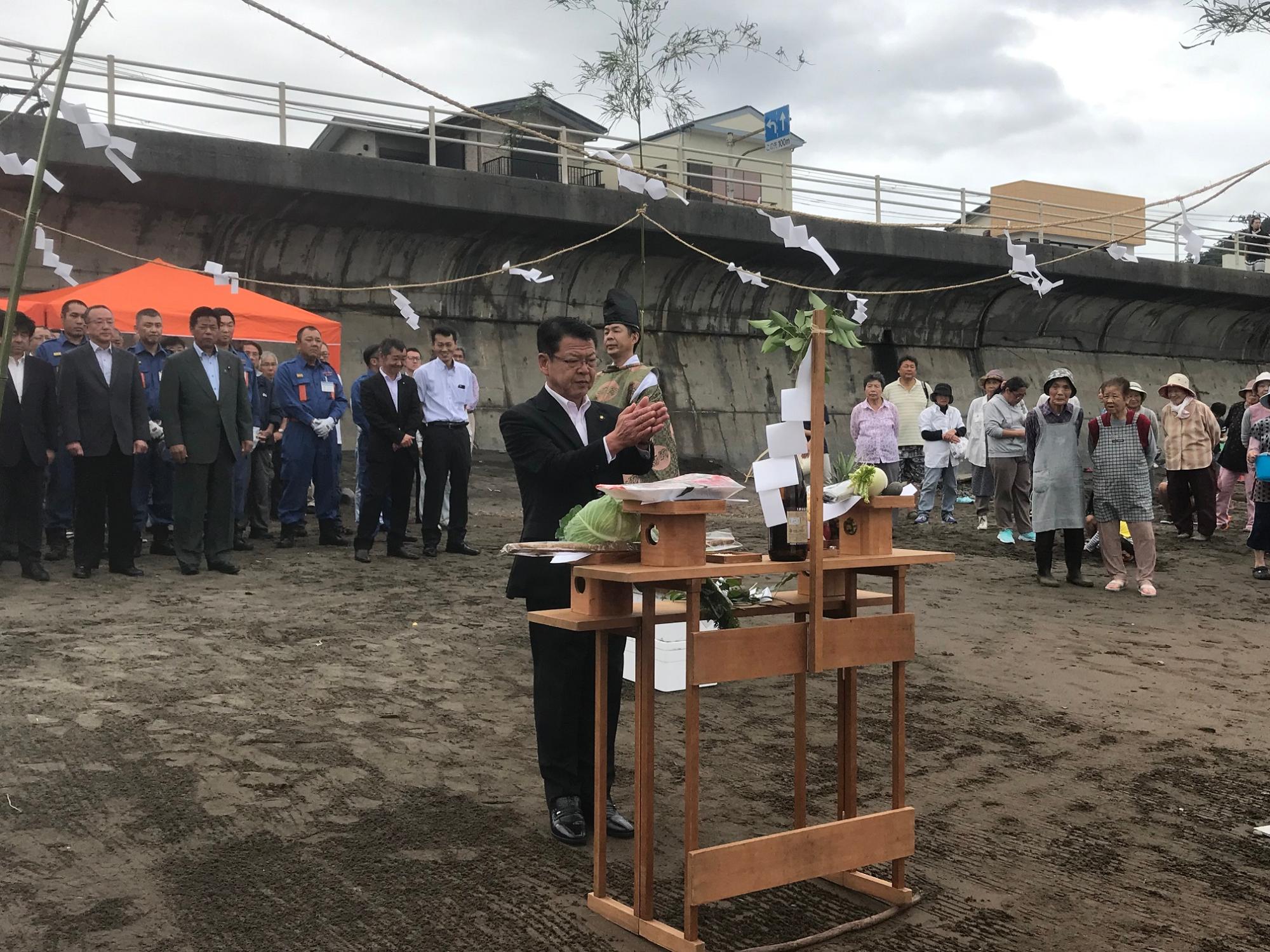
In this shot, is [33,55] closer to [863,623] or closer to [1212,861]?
[863,623]

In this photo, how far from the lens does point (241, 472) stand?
9.85 metres

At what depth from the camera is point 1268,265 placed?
27500mm

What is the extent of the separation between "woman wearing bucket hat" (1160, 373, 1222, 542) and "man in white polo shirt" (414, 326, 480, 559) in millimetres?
7344

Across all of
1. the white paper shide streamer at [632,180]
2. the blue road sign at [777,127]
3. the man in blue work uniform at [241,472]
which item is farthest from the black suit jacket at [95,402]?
the blue road sign at [777,127]

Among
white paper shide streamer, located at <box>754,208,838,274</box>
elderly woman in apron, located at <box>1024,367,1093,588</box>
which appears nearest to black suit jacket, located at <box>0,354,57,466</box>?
white paper shide streamer, located at <box>754,208,838,274</box>

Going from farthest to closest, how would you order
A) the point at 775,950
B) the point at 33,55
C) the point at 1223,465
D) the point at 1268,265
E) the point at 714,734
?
the point at 1268,265 < the point at 1223,465 < the point at 33,55 < the point at 714,734 < the point at 775,950

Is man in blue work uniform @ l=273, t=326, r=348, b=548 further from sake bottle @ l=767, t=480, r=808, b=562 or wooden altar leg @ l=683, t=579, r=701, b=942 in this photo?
wooden altar leg @ l=683, t=579, r=701, b=942

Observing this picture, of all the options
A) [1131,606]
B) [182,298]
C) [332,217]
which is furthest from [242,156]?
[1131,606]

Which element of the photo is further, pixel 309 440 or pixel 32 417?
pixel 309 440

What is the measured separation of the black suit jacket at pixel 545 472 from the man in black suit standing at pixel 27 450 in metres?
5.53

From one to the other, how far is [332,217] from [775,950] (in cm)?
1298

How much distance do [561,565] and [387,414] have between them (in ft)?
19.8

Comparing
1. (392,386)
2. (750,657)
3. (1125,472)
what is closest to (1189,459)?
(1125,472)

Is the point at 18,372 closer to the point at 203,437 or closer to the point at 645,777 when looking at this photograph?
the point at 203,437
